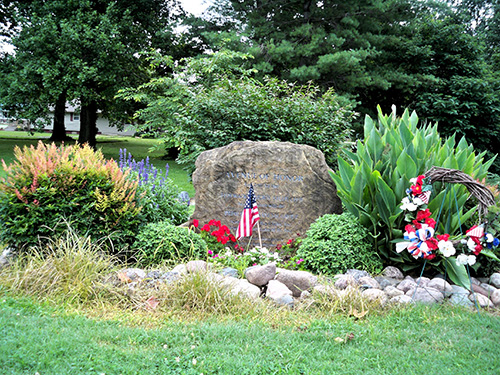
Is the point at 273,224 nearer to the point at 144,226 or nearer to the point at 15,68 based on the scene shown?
the point at 144,226

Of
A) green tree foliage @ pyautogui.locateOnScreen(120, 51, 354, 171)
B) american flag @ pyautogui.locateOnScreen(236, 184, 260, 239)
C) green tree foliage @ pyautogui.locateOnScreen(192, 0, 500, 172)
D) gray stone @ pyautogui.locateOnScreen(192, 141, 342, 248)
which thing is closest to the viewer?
american flag @ pyautogui.locateOnScreen(236, 184, 260, 239)

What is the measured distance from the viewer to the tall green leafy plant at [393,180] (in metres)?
4.99

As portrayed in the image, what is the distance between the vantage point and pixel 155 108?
1405 centimetres

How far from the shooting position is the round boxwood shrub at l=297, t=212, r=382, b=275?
500 cm

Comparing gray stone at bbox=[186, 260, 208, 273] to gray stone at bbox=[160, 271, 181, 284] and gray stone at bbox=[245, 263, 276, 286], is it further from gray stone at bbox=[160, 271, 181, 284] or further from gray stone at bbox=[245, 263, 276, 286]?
gray stone at bbox=[245, 263, 276, 286]

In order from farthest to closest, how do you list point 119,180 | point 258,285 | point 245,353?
point 119,180 → point 258,285 → point 245,353

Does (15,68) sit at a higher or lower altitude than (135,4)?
lower

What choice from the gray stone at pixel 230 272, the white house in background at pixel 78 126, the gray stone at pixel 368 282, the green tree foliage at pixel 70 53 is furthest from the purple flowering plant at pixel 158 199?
the white house in background at pixel 78 126

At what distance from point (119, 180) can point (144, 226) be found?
669mm

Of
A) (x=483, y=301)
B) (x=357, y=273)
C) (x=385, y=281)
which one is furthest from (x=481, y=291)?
(x=357, y=273)

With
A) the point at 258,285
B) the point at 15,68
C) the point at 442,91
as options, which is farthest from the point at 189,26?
the point at 258,285

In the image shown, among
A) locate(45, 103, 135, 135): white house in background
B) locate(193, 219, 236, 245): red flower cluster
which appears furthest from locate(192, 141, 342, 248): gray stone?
locate(45, 103, 135, 135): white house in background

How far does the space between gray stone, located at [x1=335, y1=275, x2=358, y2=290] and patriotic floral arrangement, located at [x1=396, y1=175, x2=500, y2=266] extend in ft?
1.98

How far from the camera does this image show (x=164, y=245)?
5.22m
